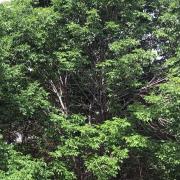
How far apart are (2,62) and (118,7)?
14.6 ft

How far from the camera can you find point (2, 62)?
11797 mm

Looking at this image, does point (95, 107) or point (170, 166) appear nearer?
point (170, 166)

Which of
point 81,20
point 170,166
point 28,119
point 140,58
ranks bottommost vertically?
point 170,166

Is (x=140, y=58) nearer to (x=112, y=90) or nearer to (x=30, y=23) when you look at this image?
(x=112, y=90)

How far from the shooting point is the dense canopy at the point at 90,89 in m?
12.6

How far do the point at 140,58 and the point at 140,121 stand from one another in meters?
1.89

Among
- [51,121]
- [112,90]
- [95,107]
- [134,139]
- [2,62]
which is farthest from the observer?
[95,107]

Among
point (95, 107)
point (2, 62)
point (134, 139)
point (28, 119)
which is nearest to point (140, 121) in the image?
point (134, 139)

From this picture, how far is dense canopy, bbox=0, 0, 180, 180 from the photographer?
12562 millimetres

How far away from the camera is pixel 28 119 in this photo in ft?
47.6

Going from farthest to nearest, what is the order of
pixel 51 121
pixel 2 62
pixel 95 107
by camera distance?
pixel 95 107 → pixel 51 121 → pixel 2 62

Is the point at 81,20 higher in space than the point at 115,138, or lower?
higher

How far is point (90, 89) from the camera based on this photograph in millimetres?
15148

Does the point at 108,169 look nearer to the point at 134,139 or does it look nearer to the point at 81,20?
the point at 134,139
